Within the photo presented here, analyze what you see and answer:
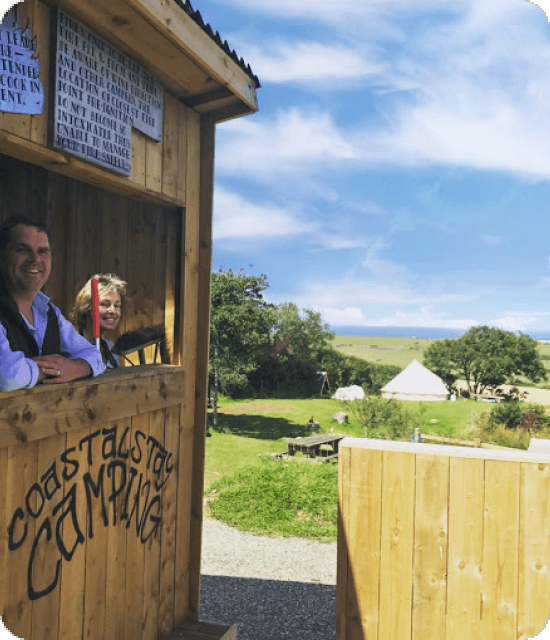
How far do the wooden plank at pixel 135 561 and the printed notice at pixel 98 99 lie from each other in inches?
64.5

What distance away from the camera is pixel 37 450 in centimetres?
271

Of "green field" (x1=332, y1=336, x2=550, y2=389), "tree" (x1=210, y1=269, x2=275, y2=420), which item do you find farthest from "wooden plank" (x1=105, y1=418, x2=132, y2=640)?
"green field" (x1=332, y1=336, x2=550, y2=389)

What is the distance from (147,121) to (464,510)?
3.26 metres

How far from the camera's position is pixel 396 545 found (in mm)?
3729

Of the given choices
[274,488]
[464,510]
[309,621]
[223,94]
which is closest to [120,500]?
[464,510]

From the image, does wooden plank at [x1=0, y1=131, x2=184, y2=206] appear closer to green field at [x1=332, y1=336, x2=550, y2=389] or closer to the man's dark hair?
the man's dark hair

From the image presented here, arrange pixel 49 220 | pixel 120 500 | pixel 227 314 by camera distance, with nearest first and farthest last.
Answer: pixel 120 500
pixel 49 220
pixel 227 314

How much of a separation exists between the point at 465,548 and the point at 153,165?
3244 millimetres

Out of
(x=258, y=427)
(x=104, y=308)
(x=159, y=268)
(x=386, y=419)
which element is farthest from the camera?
(x=258, y=427)

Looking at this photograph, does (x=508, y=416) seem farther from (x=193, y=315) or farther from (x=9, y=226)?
(x=9, y=226)

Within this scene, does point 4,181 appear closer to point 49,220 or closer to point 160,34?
point 49,220

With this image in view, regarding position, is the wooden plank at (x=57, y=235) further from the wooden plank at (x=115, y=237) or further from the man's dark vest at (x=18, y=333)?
the man's dark vest at (x=18, y=333)

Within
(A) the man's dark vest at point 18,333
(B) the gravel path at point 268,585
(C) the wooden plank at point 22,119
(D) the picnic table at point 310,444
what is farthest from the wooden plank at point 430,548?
(D) the picnic table at point 310,444

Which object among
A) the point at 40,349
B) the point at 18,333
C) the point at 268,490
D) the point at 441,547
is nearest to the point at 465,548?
the point at 441,547
